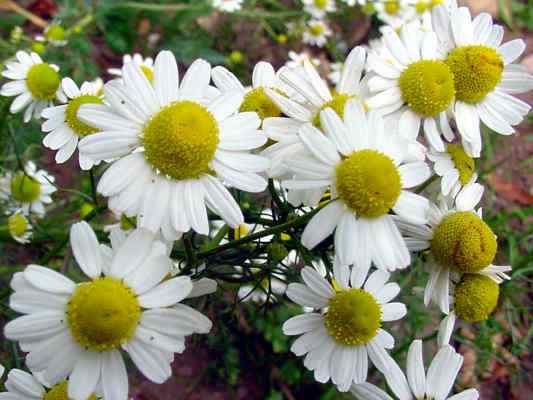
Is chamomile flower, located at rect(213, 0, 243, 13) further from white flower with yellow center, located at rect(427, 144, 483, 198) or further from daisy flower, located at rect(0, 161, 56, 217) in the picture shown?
white flower with yellow center, located at rect(427, 144, 483, 198)

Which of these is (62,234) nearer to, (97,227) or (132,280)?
(97,227)

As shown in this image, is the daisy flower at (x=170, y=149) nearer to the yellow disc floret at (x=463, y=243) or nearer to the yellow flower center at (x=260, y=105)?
the yellow flower center at (x=260, y=105)

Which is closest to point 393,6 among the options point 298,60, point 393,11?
point 393,11

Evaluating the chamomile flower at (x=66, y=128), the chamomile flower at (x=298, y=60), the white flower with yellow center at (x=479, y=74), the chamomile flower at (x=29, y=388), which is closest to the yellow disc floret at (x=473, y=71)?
the white flower with yellow center at (x=479, y=74)

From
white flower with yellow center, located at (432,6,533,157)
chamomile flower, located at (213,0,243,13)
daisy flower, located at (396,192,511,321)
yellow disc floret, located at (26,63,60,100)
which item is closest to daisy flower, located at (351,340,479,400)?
daisy flower, located at (396,192,511,321)

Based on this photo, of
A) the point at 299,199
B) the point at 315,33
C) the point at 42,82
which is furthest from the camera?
the point at 315,33

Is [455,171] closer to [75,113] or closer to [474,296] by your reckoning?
[474,296]

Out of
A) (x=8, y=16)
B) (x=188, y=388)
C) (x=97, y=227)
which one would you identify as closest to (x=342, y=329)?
(x=97, y=227)
